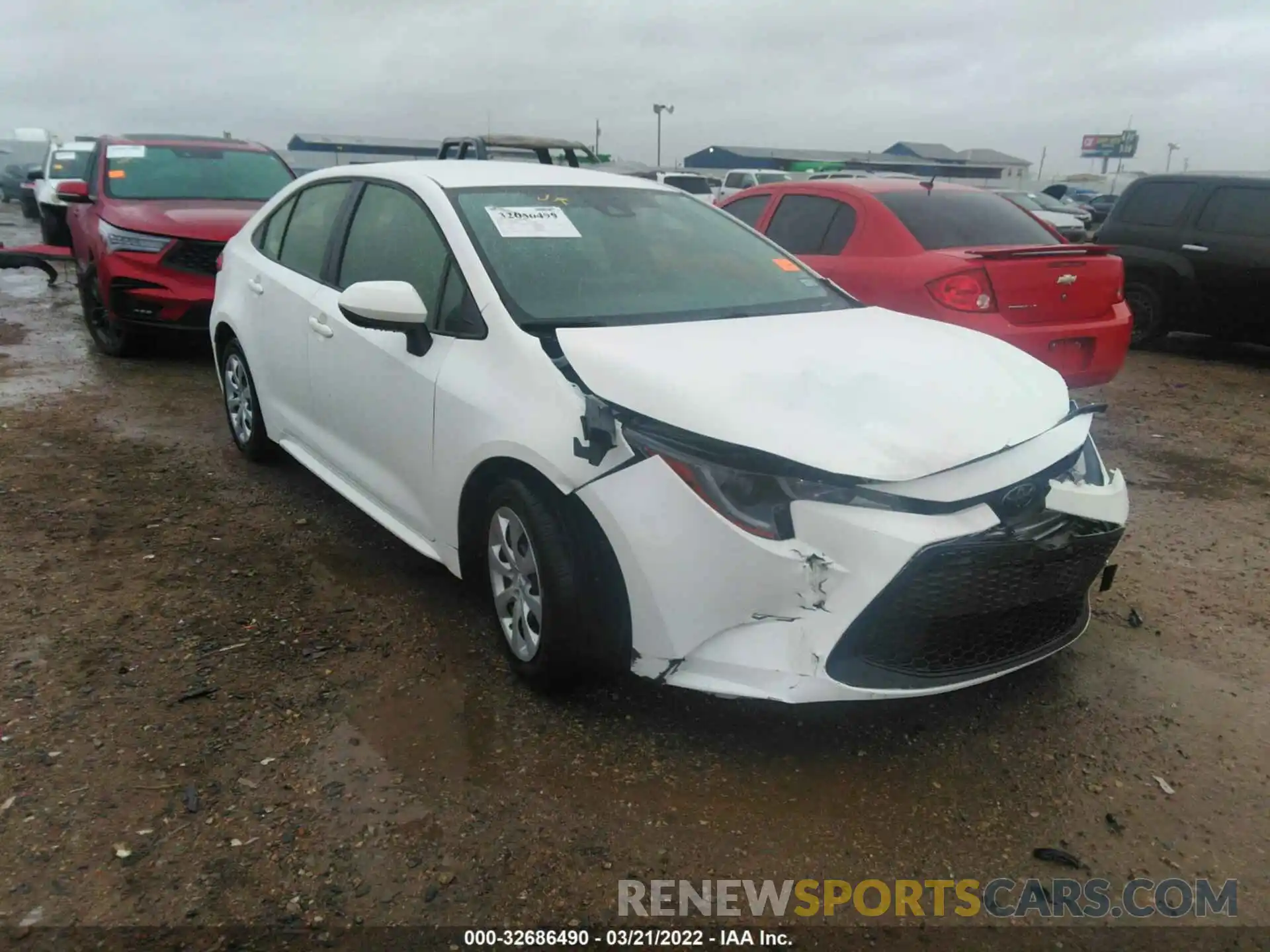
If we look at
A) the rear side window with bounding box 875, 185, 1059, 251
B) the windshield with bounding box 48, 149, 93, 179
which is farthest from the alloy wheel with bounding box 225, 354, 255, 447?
the windshield with bounding box 48, 149, 93, 179

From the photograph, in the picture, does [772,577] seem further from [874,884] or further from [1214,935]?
[1214,935]

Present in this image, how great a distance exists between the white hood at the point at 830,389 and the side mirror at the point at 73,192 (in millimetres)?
6670

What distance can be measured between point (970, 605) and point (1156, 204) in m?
7.87

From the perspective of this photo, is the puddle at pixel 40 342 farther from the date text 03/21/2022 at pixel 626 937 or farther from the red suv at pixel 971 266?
the date text 03/21/2022 at pixel 626 937

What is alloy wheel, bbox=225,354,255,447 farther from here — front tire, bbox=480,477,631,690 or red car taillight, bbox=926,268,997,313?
red car taillight, bbox=926,268,997,313

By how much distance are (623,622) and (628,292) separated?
124 centimetres

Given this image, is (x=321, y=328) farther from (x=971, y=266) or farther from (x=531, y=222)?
(x=971, y=266)

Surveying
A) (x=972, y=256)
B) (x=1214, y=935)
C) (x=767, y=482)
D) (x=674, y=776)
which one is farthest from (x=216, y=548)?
(x=972, y=256)

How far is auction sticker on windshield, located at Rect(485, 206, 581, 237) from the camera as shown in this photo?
3.49 m

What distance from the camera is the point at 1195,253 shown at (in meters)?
8.39

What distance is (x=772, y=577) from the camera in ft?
8.04

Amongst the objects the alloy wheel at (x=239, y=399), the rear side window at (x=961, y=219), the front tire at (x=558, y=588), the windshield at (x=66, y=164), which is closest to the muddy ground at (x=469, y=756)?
the front tire at (x=558, y=588)

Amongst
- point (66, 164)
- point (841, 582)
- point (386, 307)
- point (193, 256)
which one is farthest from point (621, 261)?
point (66, 164)

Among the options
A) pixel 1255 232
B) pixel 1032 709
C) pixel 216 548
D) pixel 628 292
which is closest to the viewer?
pixel 1032 709
